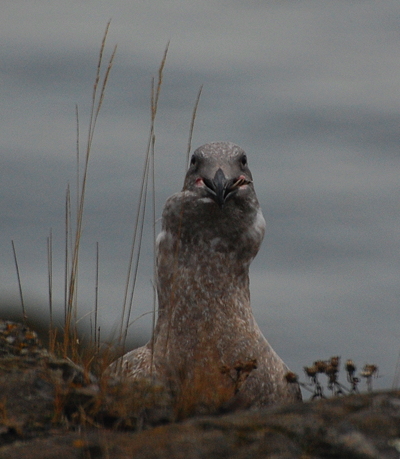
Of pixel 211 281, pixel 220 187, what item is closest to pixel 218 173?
pixel 220 187

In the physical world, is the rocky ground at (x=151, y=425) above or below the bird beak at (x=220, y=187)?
below

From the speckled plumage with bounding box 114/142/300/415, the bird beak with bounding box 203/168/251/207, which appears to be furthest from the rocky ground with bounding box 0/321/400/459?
the bird beak with bounding box 203/168/251/207

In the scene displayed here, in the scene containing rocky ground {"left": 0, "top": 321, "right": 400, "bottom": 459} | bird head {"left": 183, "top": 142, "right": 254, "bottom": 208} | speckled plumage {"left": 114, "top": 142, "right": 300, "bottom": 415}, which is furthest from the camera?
bird head {"left": 183, "top": 142, "right": 254, "bottom": 208}

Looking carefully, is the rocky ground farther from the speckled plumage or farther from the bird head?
the bird head

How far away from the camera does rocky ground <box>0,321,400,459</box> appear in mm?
3807

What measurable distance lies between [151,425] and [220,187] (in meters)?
2.22

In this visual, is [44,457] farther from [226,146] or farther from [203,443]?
[226,146]

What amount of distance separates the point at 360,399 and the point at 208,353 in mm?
2120

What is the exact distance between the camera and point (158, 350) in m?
6.46

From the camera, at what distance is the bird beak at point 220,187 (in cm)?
633

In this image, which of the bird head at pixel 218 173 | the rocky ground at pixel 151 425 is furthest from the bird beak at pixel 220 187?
the rocky ground at pixel 151 425

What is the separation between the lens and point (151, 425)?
4.57 meters

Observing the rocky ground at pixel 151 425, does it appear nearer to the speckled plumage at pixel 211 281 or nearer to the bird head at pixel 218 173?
the speckled plumage at pixel 211 281

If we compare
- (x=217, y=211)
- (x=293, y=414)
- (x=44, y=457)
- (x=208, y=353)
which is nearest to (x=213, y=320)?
(x=208, y=353)
